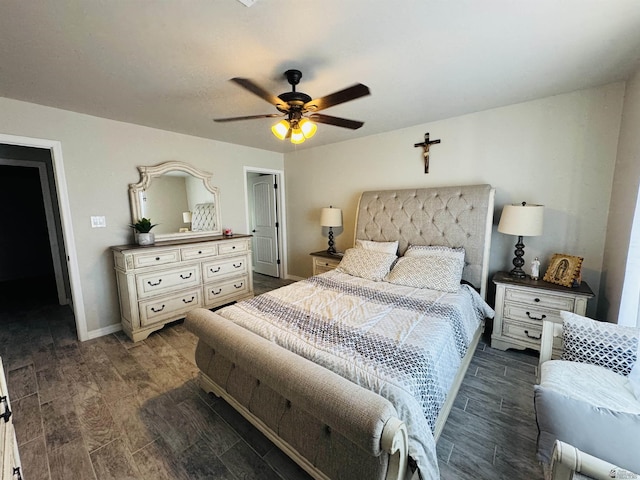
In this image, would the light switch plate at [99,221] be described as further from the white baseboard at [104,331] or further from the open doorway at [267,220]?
the open doorway at [267,220]

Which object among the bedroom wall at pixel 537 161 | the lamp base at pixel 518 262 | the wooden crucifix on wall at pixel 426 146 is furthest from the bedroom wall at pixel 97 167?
the lamp base at pixel 518 262

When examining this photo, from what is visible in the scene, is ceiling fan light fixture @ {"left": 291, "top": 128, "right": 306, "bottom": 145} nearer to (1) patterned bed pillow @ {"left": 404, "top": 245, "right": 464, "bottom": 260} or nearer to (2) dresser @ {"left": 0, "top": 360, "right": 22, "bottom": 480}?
(1) patterned bed pillow @ {"left": 404, "top": 245, "right": 464, "bottom": 260}

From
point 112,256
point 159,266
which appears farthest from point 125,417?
point 112,256

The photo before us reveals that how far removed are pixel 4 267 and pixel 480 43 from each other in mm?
8408

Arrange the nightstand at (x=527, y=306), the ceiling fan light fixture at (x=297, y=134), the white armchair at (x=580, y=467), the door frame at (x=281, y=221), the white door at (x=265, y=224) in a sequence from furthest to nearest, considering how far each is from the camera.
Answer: the white door at (x=265, y=224)
the door frame at (x=281, y=221)
the nightstand at (x=527, y=306)
the ceiling fan light fixture at (x=297, y=134)
the white armchair at (x=580, y=467)

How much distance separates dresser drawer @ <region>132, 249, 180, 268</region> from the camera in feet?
9.29

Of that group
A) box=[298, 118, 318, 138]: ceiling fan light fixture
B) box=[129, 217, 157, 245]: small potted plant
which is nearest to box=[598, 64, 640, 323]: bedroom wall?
box=[298, 118, 318, 138]: ceiling fan light fixture

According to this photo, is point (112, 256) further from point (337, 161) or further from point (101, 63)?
point (337, 161)

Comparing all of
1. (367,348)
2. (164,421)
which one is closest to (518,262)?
(367,348)

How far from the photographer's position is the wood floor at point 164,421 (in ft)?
4.80

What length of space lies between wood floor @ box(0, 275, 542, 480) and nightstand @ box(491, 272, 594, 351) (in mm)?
183

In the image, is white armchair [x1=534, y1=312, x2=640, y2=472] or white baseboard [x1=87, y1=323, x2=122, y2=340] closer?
white armchair [x1=534, y1=312, x2=640, y2=472]

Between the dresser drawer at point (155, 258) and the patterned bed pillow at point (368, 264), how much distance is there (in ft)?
6.61

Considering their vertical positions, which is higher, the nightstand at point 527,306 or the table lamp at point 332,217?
the table lamp at point 332,217
